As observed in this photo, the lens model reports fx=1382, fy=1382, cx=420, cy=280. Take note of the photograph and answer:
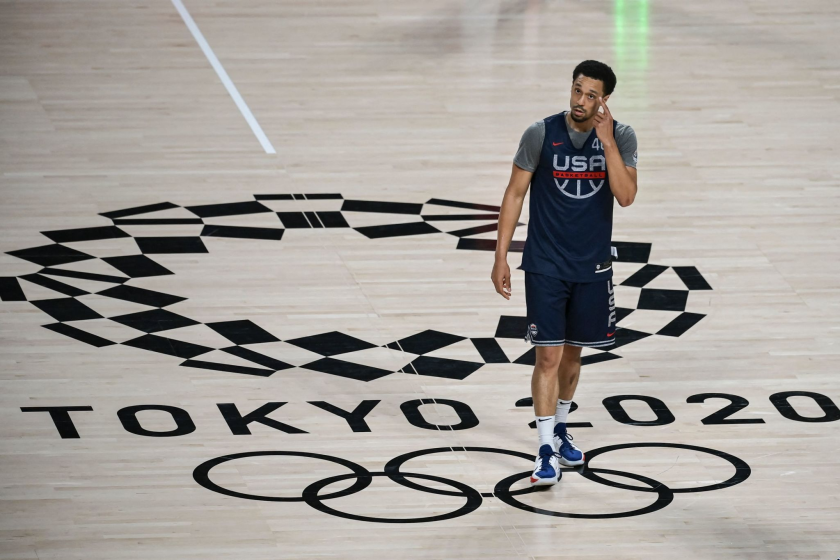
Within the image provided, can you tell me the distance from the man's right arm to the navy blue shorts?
3.7 inches

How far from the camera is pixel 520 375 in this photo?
6.04m

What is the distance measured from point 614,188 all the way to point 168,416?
2020 millimetres

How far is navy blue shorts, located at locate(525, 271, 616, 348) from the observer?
16.0 feet

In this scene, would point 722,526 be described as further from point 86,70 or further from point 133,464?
point 86,70

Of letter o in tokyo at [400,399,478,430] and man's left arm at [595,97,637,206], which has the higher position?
man's left arm at [595,97,637,206]

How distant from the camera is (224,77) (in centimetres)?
1021

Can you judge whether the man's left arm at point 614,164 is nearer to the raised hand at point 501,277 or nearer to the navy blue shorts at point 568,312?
the navy blue shorts at point 568,312

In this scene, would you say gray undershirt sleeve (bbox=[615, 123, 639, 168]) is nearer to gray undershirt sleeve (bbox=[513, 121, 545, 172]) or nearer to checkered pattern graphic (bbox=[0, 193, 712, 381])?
gray undershirt sleeve (bbox=[513, 121, 545, 172])

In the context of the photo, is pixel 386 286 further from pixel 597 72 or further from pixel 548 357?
pixel 597 72

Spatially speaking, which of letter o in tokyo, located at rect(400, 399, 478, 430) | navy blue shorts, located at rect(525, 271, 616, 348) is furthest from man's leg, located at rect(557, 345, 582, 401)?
letter o in tokyo, located at rect(400, 399, 478, 430)

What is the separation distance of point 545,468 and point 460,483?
1.06ft

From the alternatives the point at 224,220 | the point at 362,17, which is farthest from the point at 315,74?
the point at 224,220

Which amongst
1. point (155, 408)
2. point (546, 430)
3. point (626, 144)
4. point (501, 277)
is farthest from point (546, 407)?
point (155, 408)

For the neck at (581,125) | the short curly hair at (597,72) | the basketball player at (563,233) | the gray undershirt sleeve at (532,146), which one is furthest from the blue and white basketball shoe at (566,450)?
the short curly hair at (597,72)
